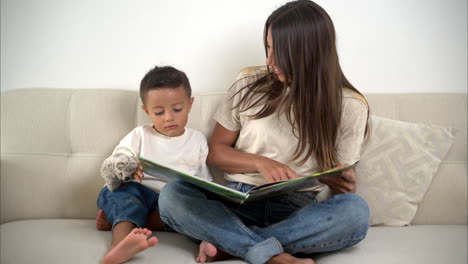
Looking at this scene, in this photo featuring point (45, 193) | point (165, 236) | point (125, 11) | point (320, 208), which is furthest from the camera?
point (125, 11)

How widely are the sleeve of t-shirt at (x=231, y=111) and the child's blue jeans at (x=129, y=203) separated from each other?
36 cm

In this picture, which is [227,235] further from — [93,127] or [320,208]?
[93,127]

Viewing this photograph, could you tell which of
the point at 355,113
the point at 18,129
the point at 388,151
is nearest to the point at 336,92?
Answer: the point at 355,113

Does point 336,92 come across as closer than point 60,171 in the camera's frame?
Yes

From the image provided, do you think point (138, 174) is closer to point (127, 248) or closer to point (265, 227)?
point (127, 248)

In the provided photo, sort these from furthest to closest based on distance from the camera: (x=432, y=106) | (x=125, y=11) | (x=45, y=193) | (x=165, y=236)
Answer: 1. (x=125, y=11)
2. (x=432, y=106)
3. (x=45, y=193)
4. (x=165, y=236)

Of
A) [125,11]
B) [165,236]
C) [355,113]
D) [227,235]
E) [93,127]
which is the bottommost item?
[165,236]

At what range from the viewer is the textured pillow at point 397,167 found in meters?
1.75

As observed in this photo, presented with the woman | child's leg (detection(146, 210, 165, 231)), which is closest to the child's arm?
the woman

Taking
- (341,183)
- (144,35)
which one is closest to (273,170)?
(341,183)

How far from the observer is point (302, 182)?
1.25 m

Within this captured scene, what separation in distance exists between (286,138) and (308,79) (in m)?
0.22

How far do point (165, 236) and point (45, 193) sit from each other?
1.73 feet

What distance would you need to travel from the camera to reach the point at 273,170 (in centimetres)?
151
